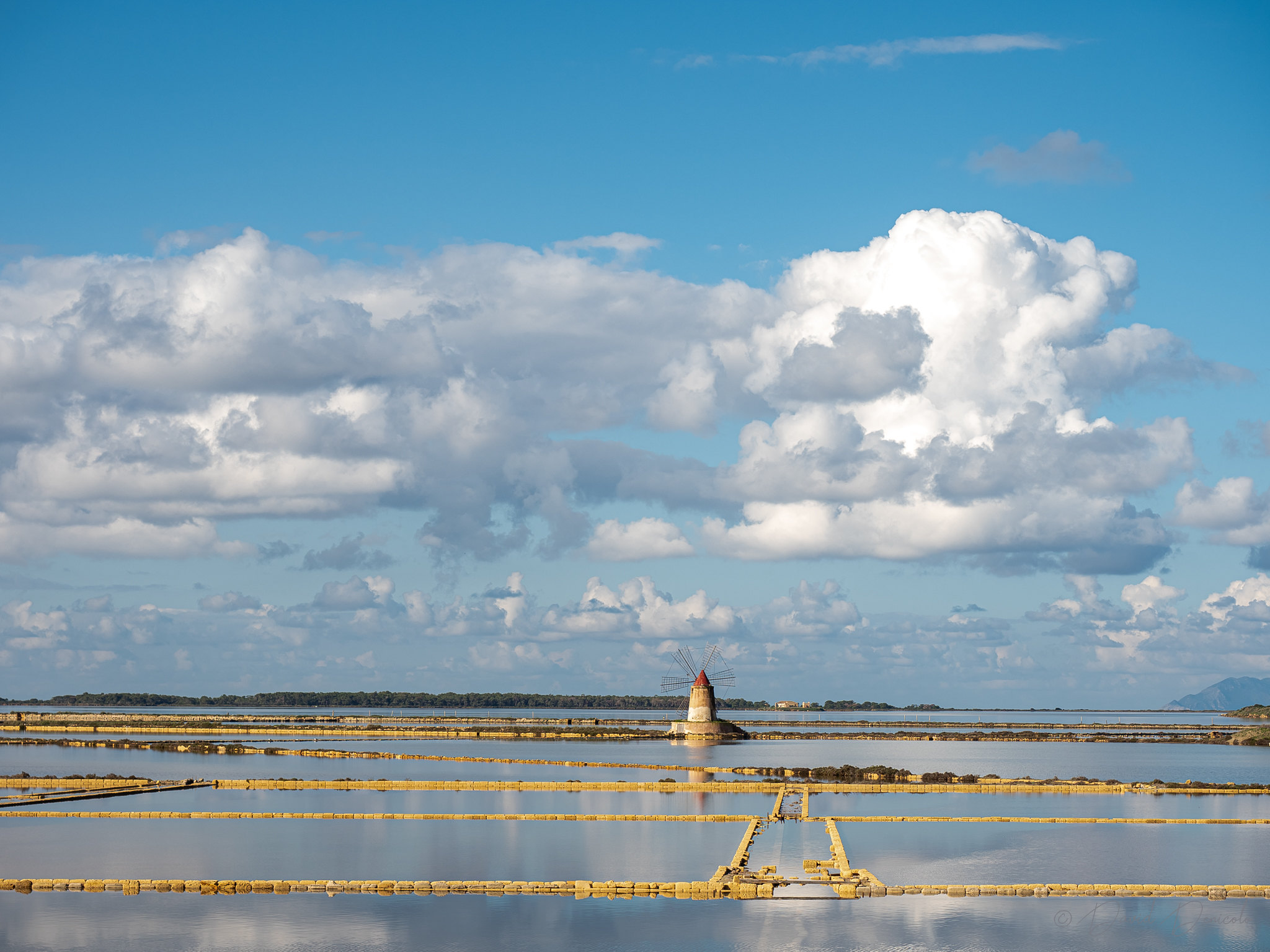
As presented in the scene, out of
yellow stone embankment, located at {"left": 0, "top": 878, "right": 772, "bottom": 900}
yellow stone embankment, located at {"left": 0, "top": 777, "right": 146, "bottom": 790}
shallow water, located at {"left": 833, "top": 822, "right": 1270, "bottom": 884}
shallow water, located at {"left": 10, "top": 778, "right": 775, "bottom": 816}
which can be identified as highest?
yellow stone embankment, located at {"left": 0, "top": 777, "right": 146, "bottom": 790}

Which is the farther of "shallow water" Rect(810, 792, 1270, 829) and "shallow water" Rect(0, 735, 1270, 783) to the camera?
"shallow water" Rect(0, 735, 1270, 783)

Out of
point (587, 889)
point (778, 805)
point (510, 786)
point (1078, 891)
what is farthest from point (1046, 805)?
point (587, 889)

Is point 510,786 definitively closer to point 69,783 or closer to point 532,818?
point 532,818

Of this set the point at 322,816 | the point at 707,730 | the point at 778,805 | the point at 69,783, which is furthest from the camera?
the point at 707,730

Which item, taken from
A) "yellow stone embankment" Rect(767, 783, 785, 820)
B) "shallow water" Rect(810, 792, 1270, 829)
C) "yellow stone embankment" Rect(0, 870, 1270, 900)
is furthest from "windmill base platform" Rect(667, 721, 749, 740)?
"yellow stone embankment" Rect(0, 870, 1270, 900)

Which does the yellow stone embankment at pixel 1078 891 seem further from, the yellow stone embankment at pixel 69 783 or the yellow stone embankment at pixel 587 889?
the yellow stone embankment at pixel 69 783

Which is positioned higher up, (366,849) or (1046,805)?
(366,849)

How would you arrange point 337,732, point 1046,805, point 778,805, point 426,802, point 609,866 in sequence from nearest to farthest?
point 609,866 < point 778,805 < point 426,802 < point 1046,805 < point 337,732

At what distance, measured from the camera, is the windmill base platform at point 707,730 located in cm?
9738

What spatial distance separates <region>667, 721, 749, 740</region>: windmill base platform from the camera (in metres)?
97.4

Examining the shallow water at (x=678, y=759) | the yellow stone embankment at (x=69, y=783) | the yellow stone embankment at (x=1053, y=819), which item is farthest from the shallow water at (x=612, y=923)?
the shallow water at (x=678, y=759)

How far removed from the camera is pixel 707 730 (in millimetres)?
97250

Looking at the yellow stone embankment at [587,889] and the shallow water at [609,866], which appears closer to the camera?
the shallow water at [609,866]

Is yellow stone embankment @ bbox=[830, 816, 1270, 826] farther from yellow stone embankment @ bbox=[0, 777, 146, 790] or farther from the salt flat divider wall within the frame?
yellow stone embankment @ bbox=[0, 777, 146, 790]
